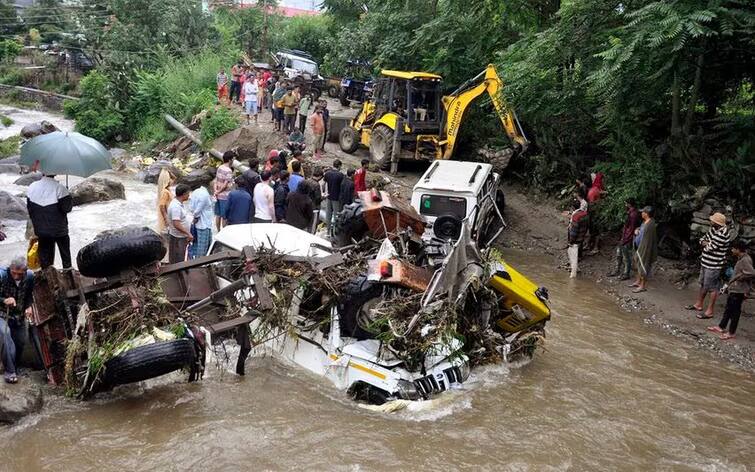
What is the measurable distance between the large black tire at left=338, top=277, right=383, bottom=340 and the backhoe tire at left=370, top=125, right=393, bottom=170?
10711mm

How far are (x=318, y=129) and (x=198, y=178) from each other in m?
3.42

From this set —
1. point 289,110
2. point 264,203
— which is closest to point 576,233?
point 264,203

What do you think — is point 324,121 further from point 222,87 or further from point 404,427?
point 404,427

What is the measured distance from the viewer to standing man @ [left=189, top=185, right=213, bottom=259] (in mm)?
9938

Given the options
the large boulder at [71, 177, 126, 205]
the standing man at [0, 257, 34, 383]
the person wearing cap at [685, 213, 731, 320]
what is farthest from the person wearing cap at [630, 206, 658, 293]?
the large boulder at [71, 177, 126, 205]

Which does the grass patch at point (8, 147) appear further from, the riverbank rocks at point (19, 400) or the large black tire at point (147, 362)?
the large black tire at point (147, 362)

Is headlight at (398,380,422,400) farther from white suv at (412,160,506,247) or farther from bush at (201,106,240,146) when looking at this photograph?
bush at (201,106,240,146)

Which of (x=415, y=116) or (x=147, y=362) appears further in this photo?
(x=415, y=116)

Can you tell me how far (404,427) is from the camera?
696 centimetres

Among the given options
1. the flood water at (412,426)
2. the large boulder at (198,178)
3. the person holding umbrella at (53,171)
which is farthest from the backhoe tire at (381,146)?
the person holding umbrella at (53,171)

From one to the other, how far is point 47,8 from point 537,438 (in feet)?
163

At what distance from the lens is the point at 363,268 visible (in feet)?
25.0

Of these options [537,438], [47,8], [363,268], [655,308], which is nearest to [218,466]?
[363,268]

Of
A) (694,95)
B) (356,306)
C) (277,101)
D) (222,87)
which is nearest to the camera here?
(356,306)
